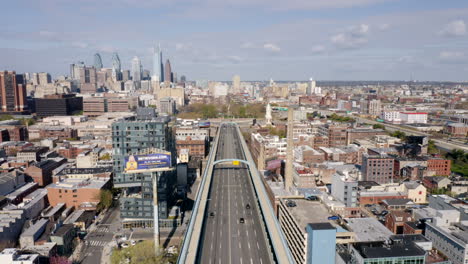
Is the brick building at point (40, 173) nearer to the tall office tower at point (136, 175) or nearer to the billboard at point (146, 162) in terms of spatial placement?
the tall office tower at point (136, 175)

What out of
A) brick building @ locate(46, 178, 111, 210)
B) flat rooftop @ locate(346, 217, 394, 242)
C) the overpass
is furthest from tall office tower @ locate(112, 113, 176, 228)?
flat rooftop @ locate(346, 217, 394, 242)

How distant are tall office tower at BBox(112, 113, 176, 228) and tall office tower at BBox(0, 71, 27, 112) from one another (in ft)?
351

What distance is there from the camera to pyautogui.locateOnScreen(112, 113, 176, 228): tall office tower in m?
41.6

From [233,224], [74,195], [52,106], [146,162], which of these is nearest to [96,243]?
[146,162]

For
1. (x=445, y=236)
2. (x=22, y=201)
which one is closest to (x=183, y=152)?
(x=22, y=201)

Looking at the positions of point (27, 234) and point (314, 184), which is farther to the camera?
point (314, 184)

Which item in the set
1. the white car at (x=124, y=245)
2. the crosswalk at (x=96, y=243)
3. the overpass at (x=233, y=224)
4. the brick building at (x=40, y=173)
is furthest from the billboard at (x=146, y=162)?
the brick building at (x=40, y=173)

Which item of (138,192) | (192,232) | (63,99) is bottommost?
(192,232)

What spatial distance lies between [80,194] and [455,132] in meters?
98.9

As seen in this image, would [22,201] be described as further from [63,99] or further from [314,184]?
[63,99]

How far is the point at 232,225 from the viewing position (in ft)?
136

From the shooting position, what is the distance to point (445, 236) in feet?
106

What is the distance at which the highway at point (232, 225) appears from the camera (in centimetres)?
3400

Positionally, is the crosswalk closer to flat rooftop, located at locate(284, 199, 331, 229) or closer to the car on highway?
flat rooftop, located at locate(284, 199, 331, 229)
